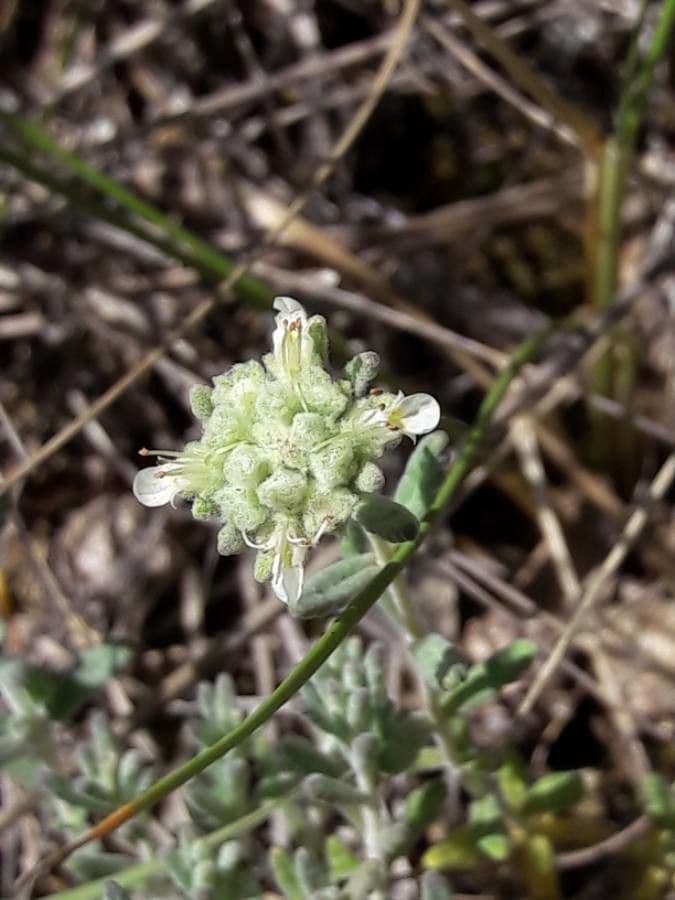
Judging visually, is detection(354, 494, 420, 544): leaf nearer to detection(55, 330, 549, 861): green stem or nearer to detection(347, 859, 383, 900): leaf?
detection(55, 330, 549, 861): green stem

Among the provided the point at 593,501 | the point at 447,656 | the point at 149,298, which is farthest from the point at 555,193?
the point at 447,656

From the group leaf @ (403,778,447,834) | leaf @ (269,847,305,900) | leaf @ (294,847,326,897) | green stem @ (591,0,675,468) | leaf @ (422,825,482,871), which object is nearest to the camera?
leaf @ (294,847,326,897)

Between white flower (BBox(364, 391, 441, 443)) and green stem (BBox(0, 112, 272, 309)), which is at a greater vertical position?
green stem (BBox(0, 112, 272, 309))

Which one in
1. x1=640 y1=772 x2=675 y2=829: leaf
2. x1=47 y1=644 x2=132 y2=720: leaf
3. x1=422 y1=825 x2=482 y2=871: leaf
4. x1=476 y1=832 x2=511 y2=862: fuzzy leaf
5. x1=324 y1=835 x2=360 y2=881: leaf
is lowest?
x1=640 y1=772 x2=675 y2=829: leaf

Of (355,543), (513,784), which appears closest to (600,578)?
(513,784)

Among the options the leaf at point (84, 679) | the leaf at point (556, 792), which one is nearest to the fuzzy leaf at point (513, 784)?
the leaf at point (556, 792)

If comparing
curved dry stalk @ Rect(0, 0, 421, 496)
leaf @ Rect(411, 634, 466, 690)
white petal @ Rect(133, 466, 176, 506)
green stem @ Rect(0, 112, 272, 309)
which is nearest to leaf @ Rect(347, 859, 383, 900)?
leaf @ Rect(411, 634, 466, 690)

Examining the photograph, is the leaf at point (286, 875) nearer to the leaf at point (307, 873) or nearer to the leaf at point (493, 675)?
the leaf at point (307, 873)

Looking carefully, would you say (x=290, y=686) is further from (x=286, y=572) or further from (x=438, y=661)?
(x=438, y=661)
